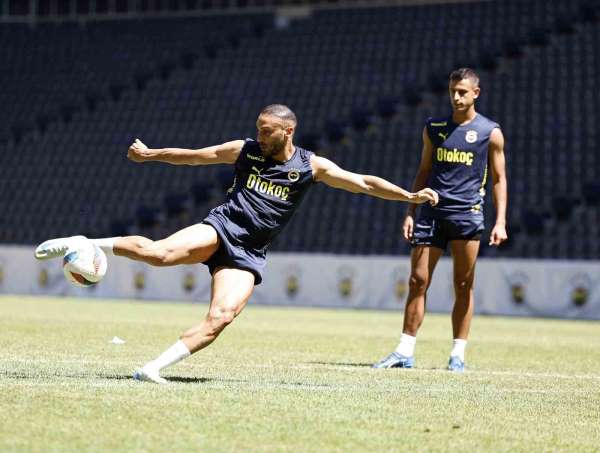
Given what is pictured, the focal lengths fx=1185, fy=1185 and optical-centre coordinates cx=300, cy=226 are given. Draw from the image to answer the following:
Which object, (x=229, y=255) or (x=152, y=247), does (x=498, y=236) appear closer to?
(x=229, y=255)

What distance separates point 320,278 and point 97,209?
867 centimetres

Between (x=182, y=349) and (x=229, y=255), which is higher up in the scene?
(x=229, y=255)

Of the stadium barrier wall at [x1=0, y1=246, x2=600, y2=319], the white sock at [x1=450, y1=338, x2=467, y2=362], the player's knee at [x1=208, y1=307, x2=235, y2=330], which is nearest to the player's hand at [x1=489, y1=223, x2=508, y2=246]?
the white sock at [x1=450, y1=338, x2=467, y2=362]

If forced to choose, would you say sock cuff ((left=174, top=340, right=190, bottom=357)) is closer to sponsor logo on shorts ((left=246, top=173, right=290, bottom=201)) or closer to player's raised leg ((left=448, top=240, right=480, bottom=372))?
sponsor logo on shorts ((left=246, top=173, right=290, bottom=201))

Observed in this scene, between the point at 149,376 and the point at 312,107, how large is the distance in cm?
2356

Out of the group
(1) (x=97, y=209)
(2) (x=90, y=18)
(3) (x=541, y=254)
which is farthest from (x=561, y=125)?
(2) (x=90, y=18)

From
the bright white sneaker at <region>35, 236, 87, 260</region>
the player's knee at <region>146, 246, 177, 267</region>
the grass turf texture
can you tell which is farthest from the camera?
the player's knee at <region>146, 246, 177, 267</region>

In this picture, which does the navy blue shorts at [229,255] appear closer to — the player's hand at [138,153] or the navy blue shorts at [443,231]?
the player's hand at [138,153]

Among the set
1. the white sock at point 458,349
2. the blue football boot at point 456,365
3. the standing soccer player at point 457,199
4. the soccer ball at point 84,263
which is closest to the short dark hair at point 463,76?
the standing soccer player at point 457,199

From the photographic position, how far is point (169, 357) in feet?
23.1

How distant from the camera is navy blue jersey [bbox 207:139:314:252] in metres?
7.59

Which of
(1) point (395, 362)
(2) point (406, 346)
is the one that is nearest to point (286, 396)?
(1) point (395, 362)

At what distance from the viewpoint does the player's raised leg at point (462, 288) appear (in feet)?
30.9

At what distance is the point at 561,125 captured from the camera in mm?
26531
